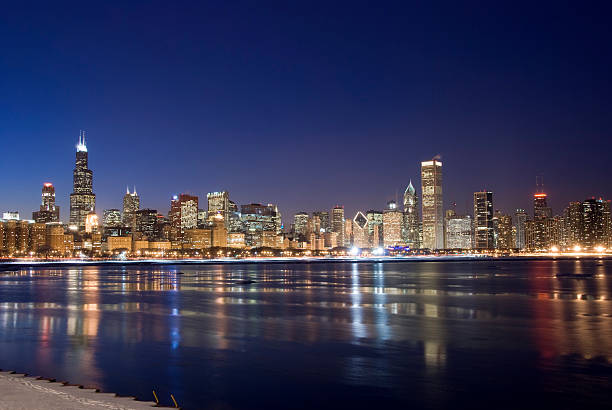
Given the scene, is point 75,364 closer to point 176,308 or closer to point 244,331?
point 244,331

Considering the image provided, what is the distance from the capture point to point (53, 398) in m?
13.2

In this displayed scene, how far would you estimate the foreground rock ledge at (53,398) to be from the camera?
12359 mm

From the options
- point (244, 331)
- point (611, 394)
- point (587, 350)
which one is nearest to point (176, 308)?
point (244, 331)

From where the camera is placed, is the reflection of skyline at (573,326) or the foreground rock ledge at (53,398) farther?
the reflection of skyline at (573,326)

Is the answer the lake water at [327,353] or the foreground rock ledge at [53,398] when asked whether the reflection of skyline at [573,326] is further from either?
the foreground rock ledge at [53,398]

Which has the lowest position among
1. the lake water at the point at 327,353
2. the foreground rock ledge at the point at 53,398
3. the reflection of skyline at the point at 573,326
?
the reflection of skyline at the point at 573,326

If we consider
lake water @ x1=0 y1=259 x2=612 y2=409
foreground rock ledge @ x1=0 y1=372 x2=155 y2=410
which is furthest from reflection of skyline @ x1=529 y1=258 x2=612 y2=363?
foreground rock ledge @ x1=0 y1=372 x2=155 y2=410

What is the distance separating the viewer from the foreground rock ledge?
12359 millimetres

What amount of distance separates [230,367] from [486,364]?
916cm

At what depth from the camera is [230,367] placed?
2033 cm

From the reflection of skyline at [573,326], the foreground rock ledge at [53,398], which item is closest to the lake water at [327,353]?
the reflection of skyline at [573,326]

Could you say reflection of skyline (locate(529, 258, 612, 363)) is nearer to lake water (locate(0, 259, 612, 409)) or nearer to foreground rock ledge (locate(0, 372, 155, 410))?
lake water (locate(0, 259, 612, 409))

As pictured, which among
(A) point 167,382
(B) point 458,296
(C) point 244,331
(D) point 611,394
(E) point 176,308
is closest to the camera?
(D) point 611,394

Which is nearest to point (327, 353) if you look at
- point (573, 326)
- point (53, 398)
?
point (53, 398)
